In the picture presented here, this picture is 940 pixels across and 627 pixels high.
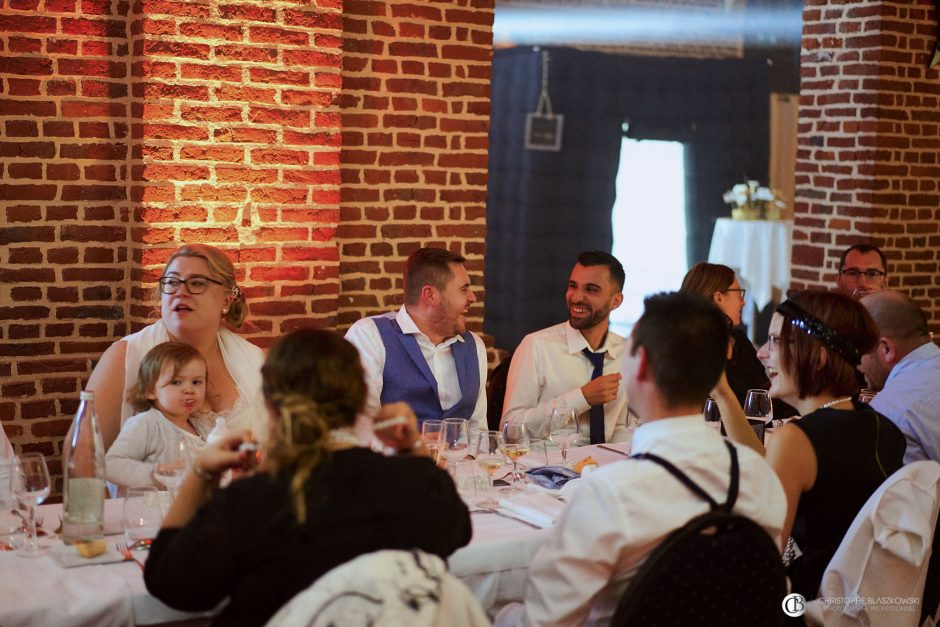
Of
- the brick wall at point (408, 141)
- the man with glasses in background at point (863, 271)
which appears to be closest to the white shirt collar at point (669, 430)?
the brick wall at point (408, 141)

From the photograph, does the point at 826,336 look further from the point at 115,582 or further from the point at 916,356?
the point at 115,582

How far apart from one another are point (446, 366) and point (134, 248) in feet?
4.18

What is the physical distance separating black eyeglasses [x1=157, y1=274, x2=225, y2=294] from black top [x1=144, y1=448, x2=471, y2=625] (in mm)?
1903

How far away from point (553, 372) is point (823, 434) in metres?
1.78

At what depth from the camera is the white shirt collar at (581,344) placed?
461 centimetres

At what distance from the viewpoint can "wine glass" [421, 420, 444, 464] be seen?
3.08m

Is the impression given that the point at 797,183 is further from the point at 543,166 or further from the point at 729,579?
the point at 729,579

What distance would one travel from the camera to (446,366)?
4.34 meters

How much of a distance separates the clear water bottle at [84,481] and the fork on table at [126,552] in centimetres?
5

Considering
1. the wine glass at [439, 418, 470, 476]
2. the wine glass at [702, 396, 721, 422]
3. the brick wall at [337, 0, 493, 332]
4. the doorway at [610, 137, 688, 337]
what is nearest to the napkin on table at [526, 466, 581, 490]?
the wine glass at [439, 418, 470, 476]

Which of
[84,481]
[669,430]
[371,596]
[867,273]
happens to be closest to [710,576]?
[669,430]

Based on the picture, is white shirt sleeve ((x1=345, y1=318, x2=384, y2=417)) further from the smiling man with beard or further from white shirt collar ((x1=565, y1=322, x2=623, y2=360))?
white shirt collar ((x1=565, y1=322, x2=623, y2=360))

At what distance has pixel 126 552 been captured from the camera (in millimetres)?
2490

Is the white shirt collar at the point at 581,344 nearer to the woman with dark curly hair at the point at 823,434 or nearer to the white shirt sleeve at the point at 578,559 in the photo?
the woman with dark curly hair at the point at 823,434
